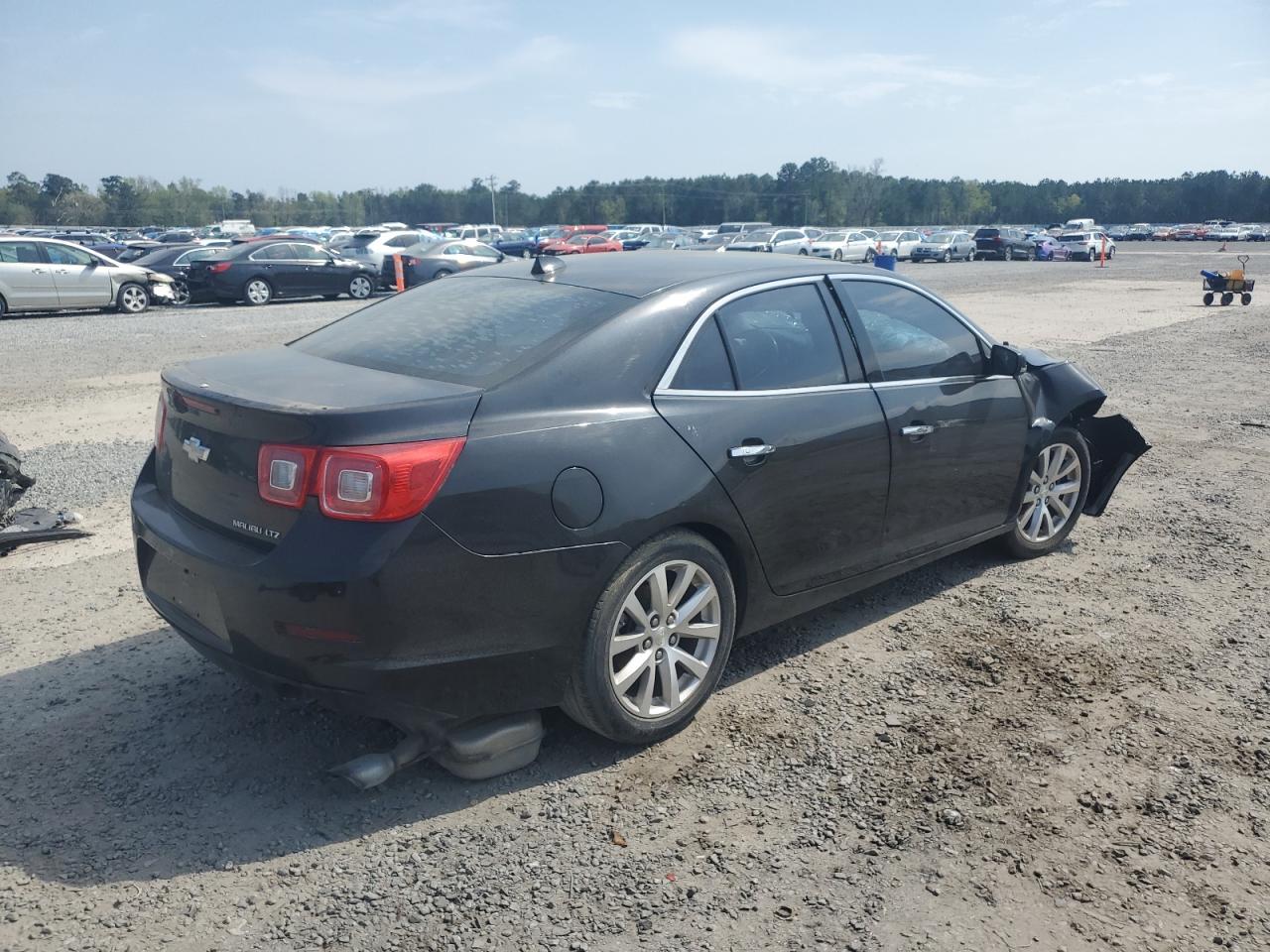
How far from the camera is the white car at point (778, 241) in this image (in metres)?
42.1

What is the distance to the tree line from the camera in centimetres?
11569

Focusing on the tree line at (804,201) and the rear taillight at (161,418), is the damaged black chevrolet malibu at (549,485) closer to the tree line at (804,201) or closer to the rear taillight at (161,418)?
the rear taillight at (161,418)

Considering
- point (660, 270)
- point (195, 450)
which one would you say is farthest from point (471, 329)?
point (195, 450)

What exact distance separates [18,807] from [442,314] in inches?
87.1

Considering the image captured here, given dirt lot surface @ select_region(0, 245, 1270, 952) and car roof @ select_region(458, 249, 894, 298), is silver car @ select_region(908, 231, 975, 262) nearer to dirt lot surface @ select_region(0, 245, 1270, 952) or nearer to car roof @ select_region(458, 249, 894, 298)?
dirt lot surface @ select_region(0, 245, 1270, 952)

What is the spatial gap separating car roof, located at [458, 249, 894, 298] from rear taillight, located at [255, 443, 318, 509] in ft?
4.60

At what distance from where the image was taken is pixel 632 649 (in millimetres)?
3484

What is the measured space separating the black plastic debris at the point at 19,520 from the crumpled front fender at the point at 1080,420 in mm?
5283

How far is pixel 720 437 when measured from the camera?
12.0ft

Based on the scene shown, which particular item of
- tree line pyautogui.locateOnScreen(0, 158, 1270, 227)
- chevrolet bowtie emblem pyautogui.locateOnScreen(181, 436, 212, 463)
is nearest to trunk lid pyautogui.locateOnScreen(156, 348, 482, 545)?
chevrolet bowtie emblem pyautogui.locateOnScreen(181, 436, 212, 463)

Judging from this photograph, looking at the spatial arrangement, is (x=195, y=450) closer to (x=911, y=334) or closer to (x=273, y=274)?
(x=911, y=334)

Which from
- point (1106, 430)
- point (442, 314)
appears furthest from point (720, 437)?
point (1106, 430)

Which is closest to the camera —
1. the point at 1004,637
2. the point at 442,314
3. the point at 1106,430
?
the point at 442,314

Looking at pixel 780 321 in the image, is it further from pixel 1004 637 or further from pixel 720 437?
pixel 1004 637
